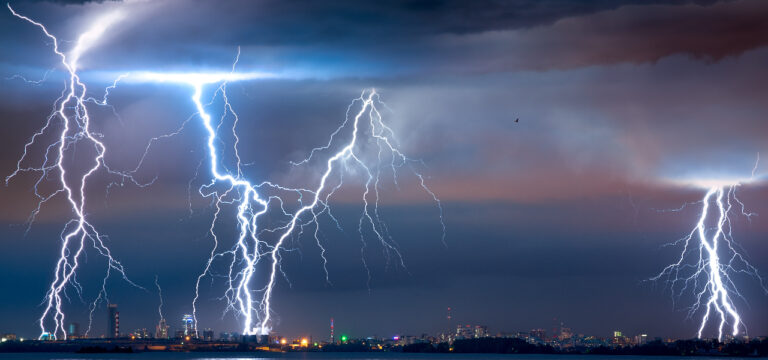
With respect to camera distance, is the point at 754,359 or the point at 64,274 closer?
the point at 64,274

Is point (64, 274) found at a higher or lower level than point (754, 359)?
higher

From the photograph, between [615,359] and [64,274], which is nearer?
[64,274]

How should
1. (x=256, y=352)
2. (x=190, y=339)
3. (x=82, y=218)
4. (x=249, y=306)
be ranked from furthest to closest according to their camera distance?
(x=190, y=339) < (x=256, y=352) < (x=249, y=306) < (x=82, y=218)

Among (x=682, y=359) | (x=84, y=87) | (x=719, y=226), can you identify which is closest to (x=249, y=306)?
(x=84, y=87)

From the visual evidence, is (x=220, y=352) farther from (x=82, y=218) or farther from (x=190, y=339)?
(x=82, y=218)

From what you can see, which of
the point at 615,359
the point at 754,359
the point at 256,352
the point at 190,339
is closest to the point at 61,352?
the point at 190,339

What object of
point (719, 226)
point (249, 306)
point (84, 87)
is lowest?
point (249, 306)

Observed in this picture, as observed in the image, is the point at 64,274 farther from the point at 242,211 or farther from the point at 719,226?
the point at 719,226

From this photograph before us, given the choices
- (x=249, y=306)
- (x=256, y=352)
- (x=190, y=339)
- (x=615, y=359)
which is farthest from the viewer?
(x=190, y=339)

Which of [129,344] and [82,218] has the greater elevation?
[82,218]
